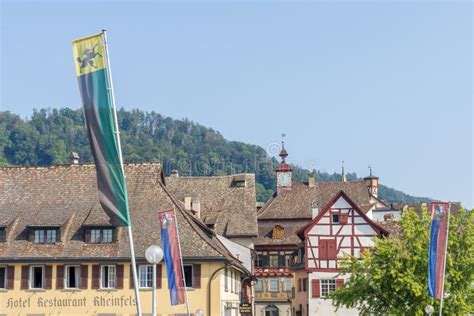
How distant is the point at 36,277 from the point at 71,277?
1888 millimetres

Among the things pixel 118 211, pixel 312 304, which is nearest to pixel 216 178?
pixel 312 304

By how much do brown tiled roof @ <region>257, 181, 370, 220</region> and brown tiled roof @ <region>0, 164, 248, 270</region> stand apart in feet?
110

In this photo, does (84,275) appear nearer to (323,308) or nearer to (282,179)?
(323,308)

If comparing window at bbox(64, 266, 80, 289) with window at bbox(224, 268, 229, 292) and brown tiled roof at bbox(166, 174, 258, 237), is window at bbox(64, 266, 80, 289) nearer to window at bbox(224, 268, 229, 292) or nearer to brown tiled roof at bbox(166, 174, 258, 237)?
window at bbox(224, 268, 229, 292)

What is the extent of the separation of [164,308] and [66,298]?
5192 millimetres

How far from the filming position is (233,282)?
54719 millimetres

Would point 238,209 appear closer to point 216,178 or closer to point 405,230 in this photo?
point 216,178

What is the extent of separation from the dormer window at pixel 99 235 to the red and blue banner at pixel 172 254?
435 inches

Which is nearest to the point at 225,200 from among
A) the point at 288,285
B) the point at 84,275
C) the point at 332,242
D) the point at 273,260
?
the point at 332,242

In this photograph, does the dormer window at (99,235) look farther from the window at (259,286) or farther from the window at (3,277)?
the window at (259,286)

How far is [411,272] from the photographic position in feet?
159

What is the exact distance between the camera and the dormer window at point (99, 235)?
159 ft

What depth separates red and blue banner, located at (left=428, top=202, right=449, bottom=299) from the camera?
128 feet

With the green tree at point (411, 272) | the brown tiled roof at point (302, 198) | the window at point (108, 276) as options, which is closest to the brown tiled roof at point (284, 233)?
the brown tiled roof at point (302, 198)
